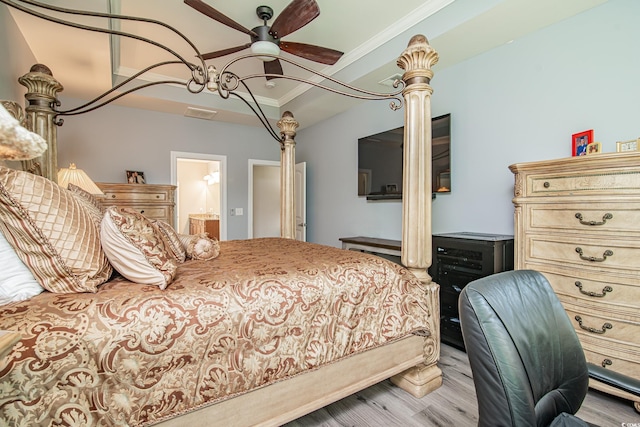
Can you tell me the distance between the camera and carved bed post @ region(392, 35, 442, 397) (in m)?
1.82

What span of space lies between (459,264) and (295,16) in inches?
92.5

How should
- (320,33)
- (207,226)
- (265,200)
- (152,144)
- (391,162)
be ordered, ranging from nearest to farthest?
(320,33), (391,162), (152,144), (207,226), (265,200)

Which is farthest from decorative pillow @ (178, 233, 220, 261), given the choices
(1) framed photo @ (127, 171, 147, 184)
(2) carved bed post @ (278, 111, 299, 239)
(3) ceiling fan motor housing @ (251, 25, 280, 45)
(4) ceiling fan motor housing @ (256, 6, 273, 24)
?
(1) framed photo @ (127, 171, 147, 184)

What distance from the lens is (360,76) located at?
3.40 meters

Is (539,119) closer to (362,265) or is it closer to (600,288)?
(600,288)

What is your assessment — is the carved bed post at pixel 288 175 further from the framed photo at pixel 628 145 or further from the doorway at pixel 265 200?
the doorway at pixel 265 200

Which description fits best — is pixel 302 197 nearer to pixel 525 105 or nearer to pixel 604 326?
pixel 525 105

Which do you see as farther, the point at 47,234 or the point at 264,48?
the point at 264,48

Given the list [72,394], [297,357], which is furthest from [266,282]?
[72,394]

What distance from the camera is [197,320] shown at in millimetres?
1147

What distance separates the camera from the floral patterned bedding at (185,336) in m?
0.91

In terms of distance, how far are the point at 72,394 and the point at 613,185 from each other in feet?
9.10

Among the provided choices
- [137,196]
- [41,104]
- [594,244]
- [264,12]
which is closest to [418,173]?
[594,244]

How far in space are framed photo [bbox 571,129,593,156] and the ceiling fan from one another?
6.54ft
